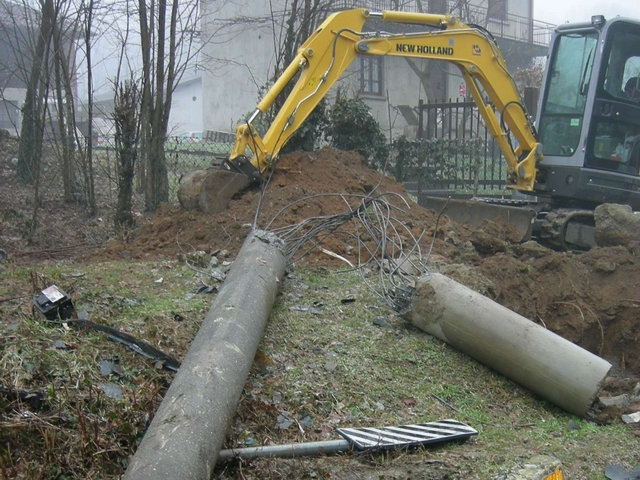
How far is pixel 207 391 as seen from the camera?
11.2 ft

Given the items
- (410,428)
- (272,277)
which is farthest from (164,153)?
(410,428)

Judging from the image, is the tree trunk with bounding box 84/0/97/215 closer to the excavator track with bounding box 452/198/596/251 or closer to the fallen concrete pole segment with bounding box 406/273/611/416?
the excavator track with bounding box 452/198/596/251

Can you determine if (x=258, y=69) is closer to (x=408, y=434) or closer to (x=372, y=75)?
(x=372, y=75)

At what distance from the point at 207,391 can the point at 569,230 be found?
737 centimetres

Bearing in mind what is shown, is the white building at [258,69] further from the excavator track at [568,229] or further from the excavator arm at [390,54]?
the excavator track at [568,229]

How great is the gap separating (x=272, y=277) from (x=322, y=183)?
364cm

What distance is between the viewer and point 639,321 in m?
7.20

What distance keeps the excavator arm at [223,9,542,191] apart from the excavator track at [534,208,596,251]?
80cm

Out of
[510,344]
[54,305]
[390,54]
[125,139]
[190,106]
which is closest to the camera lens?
[54,305]

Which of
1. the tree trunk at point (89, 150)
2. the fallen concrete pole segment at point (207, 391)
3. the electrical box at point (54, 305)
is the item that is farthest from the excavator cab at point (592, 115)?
the electrical box at point (54, 305)

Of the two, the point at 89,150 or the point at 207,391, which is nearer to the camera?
the point at 207,391

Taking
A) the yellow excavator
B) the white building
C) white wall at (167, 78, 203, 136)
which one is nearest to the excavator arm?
the yellow excavator

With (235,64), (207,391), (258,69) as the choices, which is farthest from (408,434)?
(258,69)

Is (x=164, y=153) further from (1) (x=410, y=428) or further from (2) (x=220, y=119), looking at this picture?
(2) (x=220, y=119)
